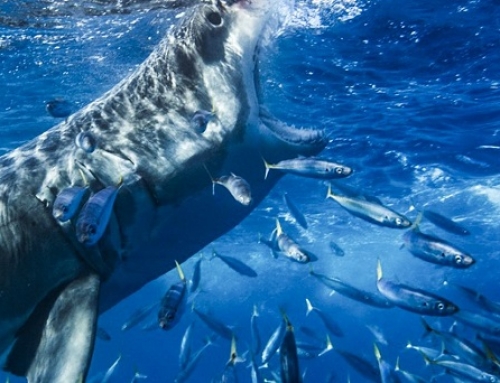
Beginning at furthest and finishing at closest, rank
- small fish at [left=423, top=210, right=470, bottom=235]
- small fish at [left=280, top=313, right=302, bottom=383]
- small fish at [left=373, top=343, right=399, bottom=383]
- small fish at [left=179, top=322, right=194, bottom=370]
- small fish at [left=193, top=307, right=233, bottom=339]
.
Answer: small fish at [left=179, top=322, right=194, bottom=370], small fish at [left=193, top=307, right=233, bottom=339], small fish at [left=423, top=210, right=470, bottom=235], small fish at [left=373, top=343, right=399, bottom=383], small fish at [left=280, top=313, right=302, bottom=383]

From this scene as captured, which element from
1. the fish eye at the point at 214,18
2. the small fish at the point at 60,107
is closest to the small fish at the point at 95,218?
the fish eye at the point at 214,18

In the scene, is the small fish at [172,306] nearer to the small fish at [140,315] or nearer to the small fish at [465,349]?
the small fish at [465,349]

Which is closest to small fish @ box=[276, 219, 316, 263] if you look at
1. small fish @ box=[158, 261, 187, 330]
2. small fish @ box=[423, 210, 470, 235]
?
small fish @ box=[158, 261, 187, 330]

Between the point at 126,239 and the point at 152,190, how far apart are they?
40 centimetres

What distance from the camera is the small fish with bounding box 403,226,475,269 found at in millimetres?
5121

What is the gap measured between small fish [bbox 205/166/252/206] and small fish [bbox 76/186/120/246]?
0.69 m

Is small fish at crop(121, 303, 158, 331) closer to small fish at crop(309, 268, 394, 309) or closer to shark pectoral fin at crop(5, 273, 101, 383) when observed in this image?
small fish at crop(309, 268, 394, 309)

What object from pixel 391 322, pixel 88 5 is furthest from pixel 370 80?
pixel 391 322

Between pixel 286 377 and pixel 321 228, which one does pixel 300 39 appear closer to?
pixel 286 377

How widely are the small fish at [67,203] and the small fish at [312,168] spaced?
1285 mm

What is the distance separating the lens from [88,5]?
28.5ft

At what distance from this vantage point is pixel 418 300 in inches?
194

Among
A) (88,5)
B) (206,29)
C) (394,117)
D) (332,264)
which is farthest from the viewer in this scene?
(332,264)

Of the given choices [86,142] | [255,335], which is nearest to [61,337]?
[86,142]
